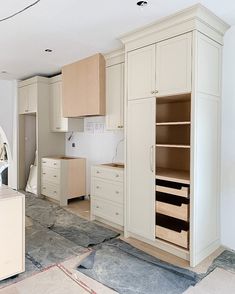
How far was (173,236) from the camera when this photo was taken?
2.70m

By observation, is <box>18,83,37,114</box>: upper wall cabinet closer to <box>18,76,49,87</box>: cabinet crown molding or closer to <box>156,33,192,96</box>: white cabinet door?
<box>18,76,49,87</box>: cabinet crown molding

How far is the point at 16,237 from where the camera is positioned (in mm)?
2270

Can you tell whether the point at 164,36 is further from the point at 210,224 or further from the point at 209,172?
the point at 210,224

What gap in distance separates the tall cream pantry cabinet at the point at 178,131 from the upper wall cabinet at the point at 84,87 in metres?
0.73

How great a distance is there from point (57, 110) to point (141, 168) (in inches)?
107

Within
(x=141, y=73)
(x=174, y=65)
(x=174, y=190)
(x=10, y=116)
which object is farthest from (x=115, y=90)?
(x=10, y=116)

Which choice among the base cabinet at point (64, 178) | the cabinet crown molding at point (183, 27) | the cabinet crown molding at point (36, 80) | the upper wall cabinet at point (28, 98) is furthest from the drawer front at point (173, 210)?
the cabinet crown molding at point (36, 80)

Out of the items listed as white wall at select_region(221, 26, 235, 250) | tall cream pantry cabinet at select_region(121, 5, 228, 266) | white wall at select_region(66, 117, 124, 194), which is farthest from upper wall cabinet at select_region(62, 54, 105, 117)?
white wall at select_region(221, 26, 235, 250)

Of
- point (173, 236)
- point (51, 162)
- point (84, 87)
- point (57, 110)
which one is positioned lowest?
point (173, 236)

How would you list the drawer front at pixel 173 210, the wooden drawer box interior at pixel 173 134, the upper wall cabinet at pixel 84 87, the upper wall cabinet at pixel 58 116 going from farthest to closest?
1. the upper wall cabinet at pixel 58 116
2. the upper wall cabinet at pixel 84 87
3. the wooden drawer box interior at pixel 173 134
4. the drawer front at pixel 173 210

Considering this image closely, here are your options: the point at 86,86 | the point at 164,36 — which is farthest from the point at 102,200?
the point at 164,36

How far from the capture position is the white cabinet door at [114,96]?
356 centimetres

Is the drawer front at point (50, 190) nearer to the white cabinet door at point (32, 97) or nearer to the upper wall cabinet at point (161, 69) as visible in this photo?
the white cabinet door at point (32, 97)

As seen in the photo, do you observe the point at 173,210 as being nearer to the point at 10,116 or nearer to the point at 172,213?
the point at 172,213
